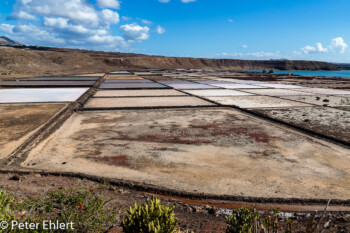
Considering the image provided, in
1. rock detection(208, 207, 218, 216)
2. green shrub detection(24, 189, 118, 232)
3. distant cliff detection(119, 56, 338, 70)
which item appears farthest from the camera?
distant cliff detection(119, 56, 338, 70)

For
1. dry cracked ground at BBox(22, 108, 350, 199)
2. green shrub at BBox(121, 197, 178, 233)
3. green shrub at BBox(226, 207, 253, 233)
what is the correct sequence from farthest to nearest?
1. dry cracked ground at BBox(22, 108, 350, 199)
2. green shrub at BBox(226, 207, 253, 233)
3. green shrub at BBox(121, 197, 178, 233)

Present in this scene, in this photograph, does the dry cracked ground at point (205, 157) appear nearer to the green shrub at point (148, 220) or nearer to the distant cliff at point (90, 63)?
the green shrub at point (148, 220)

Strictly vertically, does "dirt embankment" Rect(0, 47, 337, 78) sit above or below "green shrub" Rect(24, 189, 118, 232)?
above

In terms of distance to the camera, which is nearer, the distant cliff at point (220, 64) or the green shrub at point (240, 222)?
the green shrub at point (240, 222)

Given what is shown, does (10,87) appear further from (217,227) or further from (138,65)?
(138,65)

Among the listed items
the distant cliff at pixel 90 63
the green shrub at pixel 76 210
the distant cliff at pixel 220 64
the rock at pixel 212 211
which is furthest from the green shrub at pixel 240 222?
the distant cliff at pixel 220 64

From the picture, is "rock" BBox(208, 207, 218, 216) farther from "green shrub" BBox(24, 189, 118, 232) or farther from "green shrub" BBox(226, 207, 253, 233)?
"green shrub" BBox(24, 189, 118, 232)

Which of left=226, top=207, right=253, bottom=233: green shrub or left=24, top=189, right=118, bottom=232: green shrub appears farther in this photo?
left=226, top=207, right=253, bottom=233: green shrub

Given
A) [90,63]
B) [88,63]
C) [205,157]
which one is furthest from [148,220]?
[90,63]

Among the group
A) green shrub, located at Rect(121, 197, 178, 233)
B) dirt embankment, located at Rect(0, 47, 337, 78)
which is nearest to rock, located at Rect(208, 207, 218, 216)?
green shrub, located at Rect(121, 197, 178, 233)
